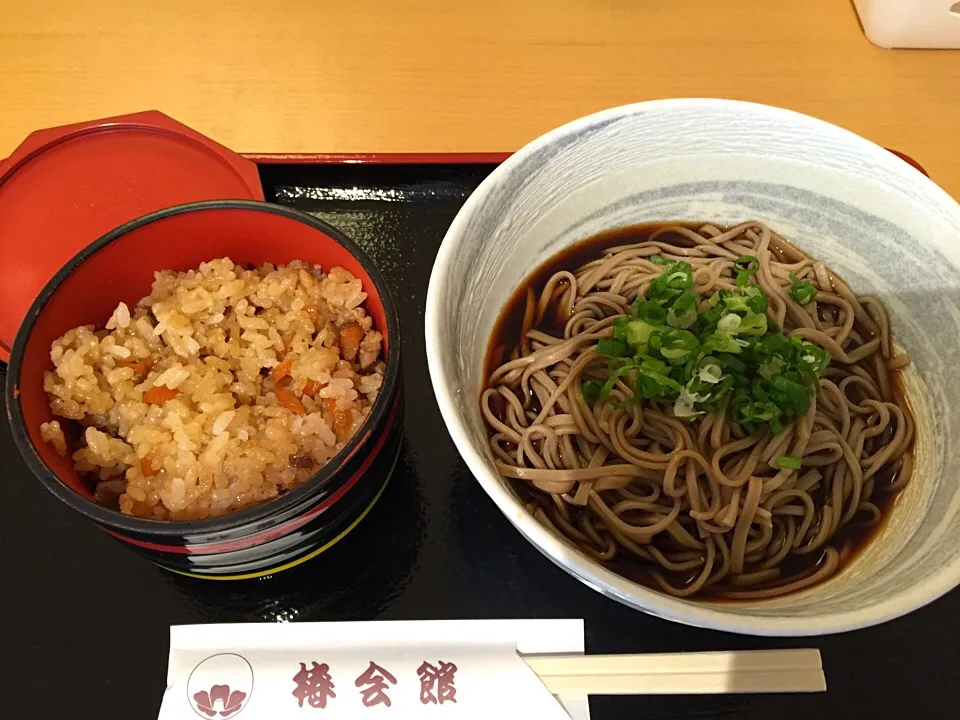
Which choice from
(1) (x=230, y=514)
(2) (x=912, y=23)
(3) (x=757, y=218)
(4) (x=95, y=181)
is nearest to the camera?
(1) (x=230, y=514)

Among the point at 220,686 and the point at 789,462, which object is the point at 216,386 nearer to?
the point at 220,686

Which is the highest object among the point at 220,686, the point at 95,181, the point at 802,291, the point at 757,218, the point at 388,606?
the point at 95,181

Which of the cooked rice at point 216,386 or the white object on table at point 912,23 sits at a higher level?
the white object on table at point 912,23

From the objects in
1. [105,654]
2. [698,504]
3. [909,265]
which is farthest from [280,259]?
[909,265]

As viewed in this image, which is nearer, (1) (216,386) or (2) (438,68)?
(1) (216,386)

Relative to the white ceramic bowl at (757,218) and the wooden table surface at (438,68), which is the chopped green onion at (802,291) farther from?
the wooden table surface at (438,68)

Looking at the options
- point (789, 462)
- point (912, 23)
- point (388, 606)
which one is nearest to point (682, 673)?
point (789, 462)

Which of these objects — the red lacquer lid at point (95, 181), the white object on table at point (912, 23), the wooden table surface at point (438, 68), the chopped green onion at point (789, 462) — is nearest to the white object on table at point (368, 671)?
the chopped green onion at point (789, 462)

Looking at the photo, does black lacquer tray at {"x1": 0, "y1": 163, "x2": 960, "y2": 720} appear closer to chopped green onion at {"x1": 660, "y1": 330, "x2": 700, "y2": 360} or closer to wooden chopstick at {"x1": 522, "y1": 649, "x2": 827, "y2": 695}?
wooden chopstick at {"x1": 522, "y1": 649, "x2": 827, "y2": 695}
